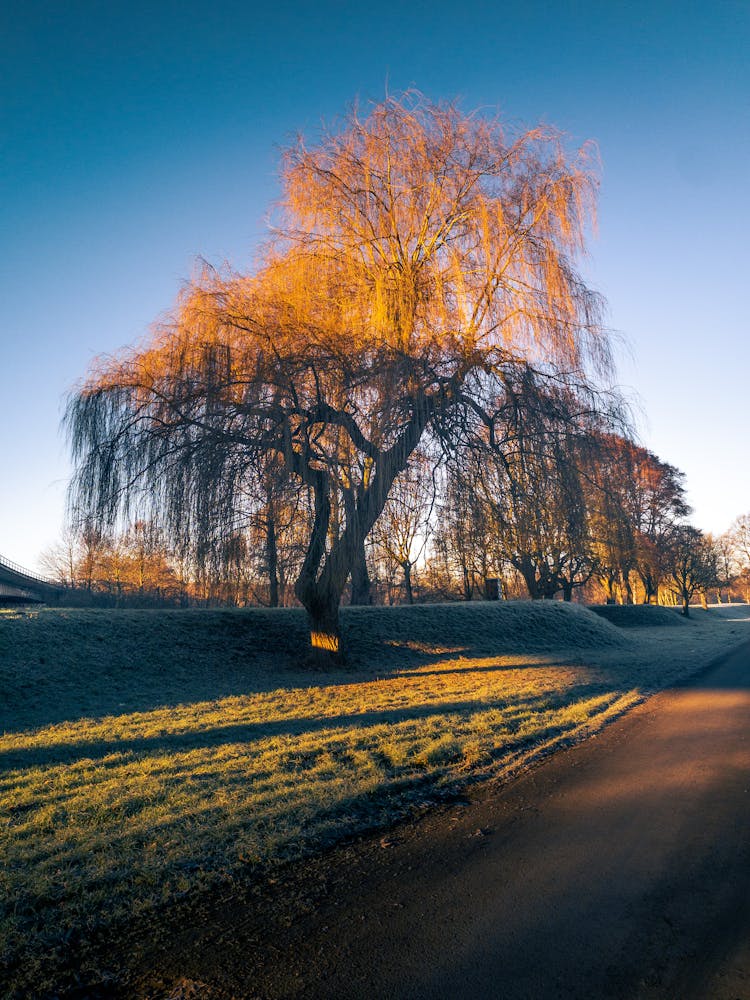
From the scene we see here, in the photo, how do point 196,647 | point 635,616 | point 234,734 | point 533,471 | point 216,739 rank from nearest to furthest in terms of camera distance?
point 216,739 < point 234,734 < point 533,471 < point 196,647 < point 635,616

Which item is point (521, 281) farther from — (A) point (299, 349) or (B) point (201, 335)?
(B) point (201, 335)

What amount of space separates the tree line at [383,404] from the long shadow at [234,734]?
2.58 meters

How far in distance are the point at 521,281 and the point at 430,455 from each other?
182 inches

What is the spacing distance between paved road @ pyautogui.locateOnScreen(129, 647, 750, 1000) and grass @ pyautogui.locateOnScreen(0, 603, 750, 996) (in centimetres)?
64

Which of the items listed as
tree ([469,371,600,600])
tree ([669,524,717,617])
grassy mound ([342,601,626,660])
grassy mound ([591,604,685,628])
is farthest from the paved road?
tree ([669,524,717,617])

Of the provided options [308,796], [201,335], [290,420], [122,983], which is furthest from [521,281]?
[122,983]

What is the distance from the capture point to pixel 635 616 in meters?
34.7

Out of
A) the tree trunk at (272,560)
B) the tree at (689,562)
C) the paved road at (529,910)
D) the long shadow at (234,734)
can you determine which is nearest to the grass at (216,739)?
the long shadow at (234,734)

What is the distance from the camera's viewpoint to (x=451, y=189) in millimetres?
12734

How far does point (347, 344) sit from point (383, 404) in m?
1.65

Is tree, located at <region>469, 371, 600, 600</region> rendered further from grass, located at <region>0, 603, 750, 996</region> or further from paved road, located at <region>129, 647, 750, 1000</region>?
paved road, located at <region>129, 647, 750, 1000</region>

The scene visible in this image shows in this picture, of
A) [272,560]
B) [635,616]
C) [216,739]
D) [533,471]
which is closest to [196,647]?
[272,560]

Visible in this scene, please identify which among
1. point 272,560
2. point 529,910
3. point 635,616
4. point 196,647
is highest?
point 272,560

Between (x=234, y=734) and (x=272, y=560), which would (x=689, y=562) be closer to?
(x=272, y=560)
